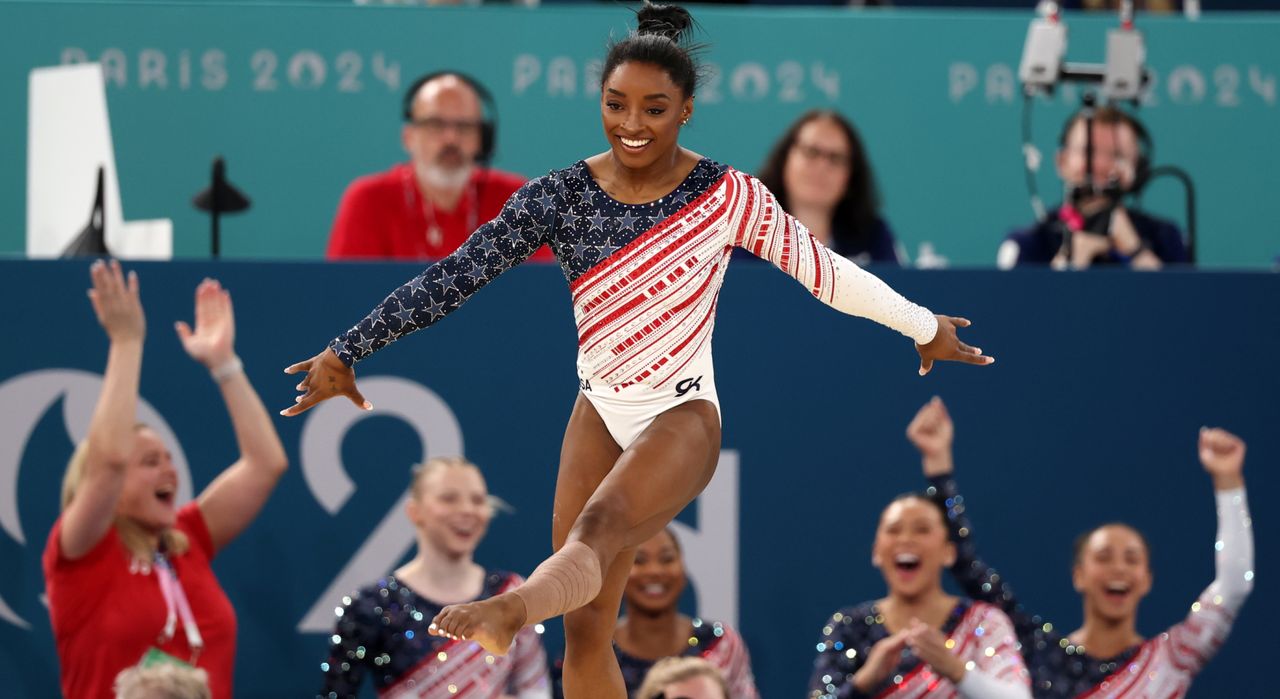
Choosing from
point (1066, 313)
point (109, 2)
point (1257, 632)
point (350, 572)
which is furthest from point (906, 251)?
point (109, 2)

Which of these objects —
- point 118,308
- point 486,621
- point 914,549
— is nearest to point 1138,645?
point 914,549

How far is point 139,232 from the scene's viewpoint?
6.38m

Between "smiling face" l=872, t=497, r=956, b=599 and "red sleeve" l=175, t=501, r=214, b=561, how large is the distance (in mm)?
2007

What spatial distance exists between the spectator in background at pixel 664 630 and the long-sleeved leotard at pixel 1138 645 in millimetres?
736

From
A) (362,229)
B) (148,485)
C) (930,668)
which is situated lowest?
(930,668)

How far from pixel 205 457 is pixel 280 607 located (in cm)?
52

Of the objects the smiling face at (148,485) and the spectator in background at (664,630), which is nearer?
the smiling face at (148,485)

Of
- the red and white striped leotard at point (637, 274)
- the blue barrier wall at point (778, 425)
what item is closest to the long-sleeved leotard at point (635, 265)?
the red and white striped leotard at point (637, 274)

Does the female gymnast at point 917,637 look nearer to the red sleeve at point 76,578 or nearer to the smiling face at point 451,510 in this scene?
the smiling face at point 451,510

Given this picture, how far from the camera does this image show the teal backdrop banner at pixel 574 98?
6.94 meters

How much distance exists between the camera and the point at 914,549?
5.49m

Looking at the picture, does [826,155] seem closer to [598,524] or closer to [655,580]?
[655,580]

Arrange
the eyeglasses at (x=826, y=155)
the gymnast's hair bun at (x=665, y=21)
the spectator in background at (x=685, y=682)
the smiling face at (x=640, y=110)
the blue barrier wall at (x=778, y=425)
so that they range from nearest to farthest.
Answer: the smiling face at (x=640, y=110), the gymnast's hair bun at (x=665, y=21), the spectator in background at (x=685, y=682), the blue barrier wall at (x=778, y=425), the eyeglasses at (x=826, y=155)

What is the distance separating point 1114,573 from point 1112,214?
1.26 m
